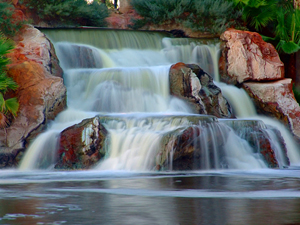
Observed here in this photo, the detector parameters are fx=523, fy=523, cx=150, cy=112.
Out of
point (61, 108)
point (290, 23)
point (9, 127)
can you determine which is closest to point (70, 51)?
point (61, 108)

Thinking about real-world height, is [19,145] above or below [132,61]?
below

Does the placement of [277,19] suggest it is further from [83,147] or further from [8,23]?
[83,147]

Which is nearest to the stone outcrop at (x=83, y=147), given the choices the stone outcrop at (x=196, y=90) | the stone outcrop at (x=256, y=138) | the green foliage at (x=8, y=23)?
the stone outcrop at (x=256, y=138)

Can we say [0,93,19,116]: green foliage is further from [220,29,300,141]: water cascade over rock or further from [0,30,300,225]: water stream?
[220,29,300,141]: water cascade over rock

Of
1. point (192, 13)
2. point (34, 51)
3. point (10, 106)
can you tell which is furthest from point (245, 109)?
point (10, 106)

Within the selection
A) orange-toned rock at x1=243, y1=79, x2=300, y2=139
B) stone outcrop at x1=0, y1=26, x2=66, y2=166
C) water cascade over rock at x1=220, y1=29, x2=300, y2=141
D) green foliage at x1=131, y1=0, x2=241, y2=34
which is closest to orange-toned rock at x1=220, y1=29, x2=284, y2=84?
water cascade over rock at x1=220, y1=29, x2=300, y2=141

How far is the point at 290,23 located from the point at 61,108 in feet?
29.1

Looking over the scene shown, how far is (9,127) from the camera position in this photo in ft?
40.0

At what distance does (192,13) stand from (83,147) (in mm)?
10053

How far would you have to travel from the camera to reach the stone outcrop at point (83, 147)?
36.0 feet

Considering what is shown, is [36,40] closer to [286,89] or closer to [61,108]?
[61,108]

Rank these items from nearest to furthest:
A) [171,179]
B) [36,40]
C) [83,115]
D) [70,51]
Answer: [171,179]
[83,115]
[36,40]
[70,51]

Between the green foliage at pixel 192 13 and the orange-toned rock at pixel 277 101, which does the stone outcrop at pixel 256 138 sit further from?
the green foliage at pixel 192 13

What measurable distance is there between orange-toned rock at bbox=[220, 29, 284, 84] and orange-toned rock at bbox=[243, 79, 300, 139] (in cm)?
42
